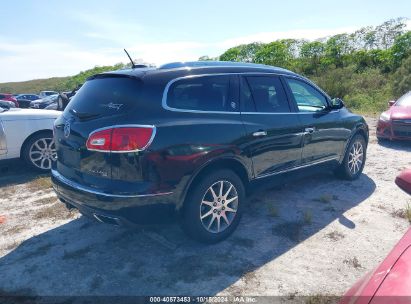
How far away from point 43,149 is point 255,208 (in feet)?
13.5

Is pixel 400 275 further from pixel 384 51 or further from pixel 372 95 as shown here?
pixel 384 51

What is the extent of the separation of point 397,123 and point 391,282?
7497 millimetres

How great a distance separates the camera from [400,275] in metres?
1.51

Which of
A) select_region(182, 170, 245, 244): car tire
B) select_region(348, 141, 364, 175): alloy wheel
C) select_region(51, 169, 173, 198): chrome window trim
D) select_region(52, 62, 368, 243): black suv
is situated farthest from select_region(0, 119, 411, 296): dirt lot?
select_region(51, 169, 173, 198): chrome window trim

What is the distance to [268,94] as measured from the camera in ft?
13.3

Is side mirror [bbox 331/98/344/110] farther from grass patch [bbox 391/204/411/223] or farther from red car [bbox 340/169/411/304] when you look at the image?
red car [bbox 340/169/411/304]

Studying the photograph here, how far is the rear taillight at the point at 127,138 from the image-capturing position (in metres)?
2.88

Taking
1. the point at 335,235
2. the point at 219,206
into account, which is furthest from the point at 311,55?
the point at 219,206

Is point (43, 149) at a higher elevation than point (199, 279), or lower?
higher

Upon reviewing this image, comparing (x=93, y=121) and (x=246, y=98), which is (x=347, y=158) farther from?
(x=93, y=121)

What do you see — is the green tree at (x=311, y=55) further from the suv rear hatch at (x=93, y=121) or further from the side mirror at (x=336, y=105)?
the suv rear hatch at (x=93, y=121)

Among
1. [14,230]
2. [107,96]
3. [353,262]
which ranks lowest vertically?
[353,262]

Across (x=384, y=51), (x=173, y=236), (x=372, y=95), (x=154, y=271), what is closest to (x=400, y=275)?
(x=154, y=271)

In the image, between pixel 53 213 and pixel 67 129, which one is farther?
pixel 53 213
